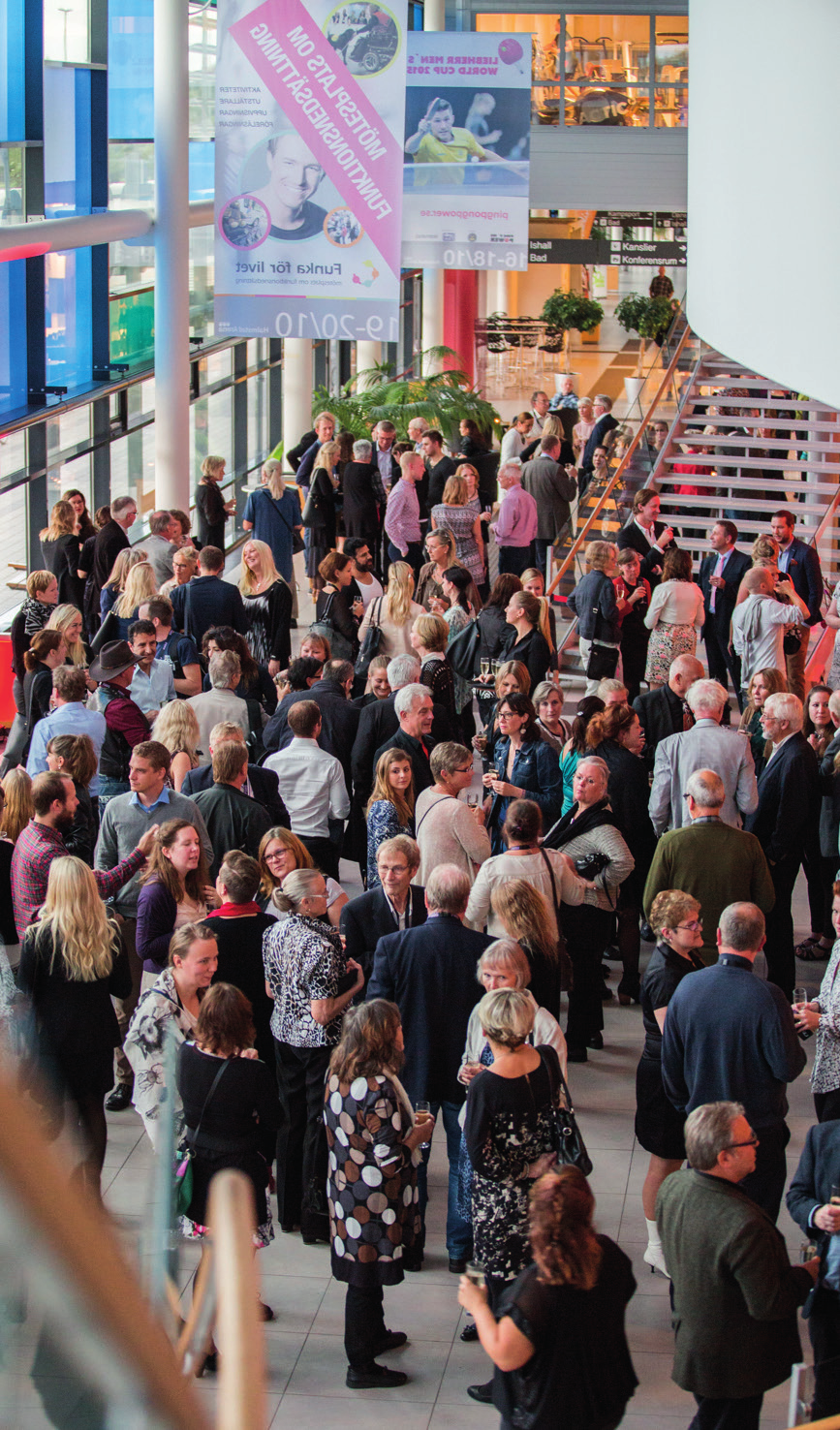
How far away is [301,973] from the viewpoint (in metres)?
5.43

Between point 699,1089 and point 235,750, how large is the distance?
2590 millimetres

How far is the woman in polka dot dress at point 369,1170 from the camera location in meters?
4.72

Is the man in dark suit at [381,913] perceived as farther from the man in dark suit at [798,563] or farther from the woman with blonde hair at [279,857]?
the man in dark suit at [798,563]

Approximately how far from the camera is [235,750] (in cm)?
675

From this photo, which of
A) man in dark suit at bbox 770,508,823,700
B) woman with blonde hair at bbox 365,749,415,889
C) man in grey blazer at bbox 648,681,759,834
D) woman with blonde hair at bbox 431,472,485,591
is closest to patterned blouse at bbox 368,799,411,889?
woman with blonde hair at bbox 365,749,415,889

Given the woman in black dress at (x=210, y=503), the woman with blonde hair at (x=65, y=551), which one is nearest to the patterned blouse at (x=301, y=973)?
the woman with blonde hair at (x=65, y=551)

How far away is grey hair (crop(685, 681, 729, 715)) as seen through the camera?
7500 millimetres

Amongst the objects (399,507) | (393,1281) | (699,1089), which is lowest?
(393,1281)

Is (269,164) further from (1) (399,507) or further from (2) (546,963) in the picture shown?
(2) (546,963)

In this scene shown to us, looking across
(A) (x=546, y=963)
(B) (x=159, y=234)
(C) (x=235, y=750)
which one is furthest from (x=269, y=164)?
(A) (x=546, y=963)

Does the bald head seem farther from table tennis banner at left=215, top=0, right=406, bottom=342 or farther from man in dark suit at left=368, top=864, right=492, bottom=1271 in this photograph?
table tennis banner at left=215, top=0, right=406, bottom=342

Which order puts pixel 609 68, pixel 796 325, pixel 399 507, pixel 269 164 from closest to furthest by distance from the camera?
pixel 796 325 < pixel 269 164 < pixel 399 507 < pixel 609 68

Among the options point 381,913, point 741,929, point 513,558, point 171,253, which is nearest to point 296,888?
point 381,913

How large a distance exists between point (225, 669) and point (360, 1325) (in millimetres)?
3790
